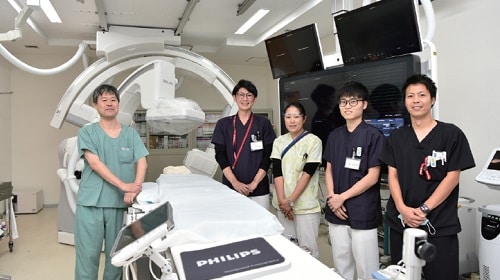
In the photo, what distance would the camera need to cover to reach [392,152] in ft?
5.66

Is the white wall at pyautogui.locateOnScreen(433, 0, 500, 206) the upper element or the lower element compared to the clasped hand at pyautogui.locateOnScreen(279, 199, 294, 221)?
upper

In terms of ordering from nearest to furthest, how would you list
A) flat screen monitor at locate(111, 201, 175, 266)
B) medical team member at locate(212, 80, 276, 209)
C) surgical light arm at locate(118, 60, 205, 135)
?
flat screen monitor at locate(111, 201, 175, 266) → medical team member at locate(212, 80, 276, 209) → surgical light arm at locate(118, 60, 205, 135)

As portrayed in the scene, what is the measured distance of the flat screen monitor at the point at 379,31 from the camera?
1.89 metres

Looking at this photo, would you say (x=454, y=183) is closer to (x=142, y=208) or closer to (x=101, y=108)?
(x=142, y=208)

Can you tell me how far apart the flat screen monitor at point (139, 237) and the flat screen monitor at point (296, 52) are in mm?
1814

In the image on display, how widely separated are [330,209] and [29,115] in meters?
5.45

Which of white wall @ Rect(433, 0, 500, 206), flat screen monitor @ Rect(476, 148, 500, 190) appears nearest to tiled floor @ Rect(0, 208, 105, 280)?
flat screen monitor @ Rect(476, 148, 500, 190)

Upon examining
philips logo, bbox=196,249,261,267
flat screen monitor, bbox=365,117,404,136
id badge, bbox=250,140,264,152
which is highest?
flat screen monitor, bbox=365,117,404,136

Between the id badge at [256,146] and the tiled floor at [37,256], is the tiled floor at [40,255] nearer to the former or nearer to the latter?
the tiled floor at [37,256]

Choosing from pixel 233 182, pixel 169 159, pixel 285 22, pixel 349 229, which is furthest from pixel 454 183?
pixel 169 159

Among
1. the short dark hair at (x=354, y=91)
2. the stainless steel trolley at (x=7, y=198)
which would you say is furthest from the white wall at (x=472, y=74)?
the stainless steel trolley at (x=7, y=198)

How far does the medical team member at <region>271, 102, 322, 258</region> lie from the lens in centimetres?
216

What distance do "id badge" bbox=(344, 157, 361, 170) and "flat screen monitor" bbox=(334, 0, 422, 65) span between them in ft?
2.19

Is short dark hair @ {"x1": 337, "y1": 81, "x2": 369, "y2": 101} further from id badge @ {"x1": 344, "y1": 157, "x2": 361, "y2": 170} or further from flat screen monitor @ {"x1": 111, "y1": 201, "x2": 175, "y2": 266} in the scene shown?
flat screen monitor @ {"x1": 111, "y1": 201, "x2": 175, "y2": 266}
